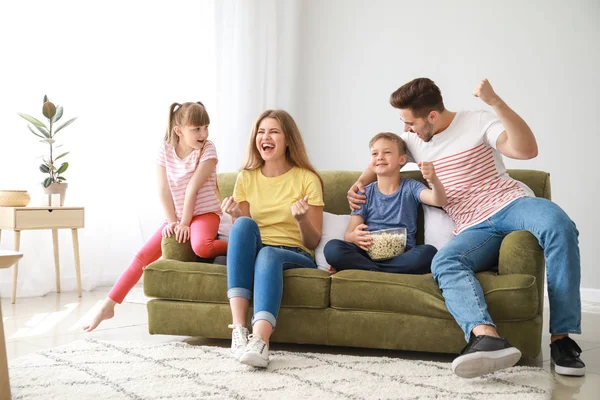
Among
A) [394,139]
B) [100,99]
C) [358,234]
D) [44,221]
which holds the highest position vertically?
[100,99]

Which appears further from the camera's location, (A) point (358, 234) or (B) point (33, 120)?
(B) point (33, 120)

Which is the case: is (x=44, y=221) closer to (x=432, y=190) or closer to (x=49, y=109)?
(x=49, y=109)

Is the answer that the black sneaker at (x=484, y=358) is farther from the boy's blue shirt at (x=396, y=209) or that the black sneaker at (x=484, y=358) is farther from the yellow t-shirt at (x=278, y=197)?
the yellow t-shirt at (x=278, y=197)

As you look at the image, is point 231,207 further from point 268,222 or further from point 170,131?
point 170,131

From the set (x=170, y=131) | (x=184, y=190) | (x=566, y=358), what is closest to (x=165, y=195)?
(x=184, y=190)

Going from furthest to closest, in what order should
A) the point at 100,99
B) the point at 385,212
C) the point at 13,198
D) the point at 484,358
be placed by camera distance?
the point at 100,99 → the point at 13,198 → the point at 385,212 → the point at 484,358

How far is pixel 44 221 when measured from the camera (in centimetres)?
361

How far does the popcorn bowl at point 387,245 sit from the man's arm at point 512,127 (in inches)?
19.8

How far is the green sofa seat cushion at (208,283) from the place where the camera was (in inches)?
94.8

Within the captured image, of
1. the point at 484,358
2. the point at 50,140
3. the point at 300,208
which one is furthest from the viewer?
the point at 50,140

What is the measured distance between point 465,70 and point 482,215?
222cm

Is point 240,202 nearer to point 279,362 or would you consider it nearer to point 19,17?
point 279,362

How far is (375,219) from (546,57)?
2.17 meters

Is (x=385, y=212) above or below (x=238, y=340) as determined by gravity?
above
